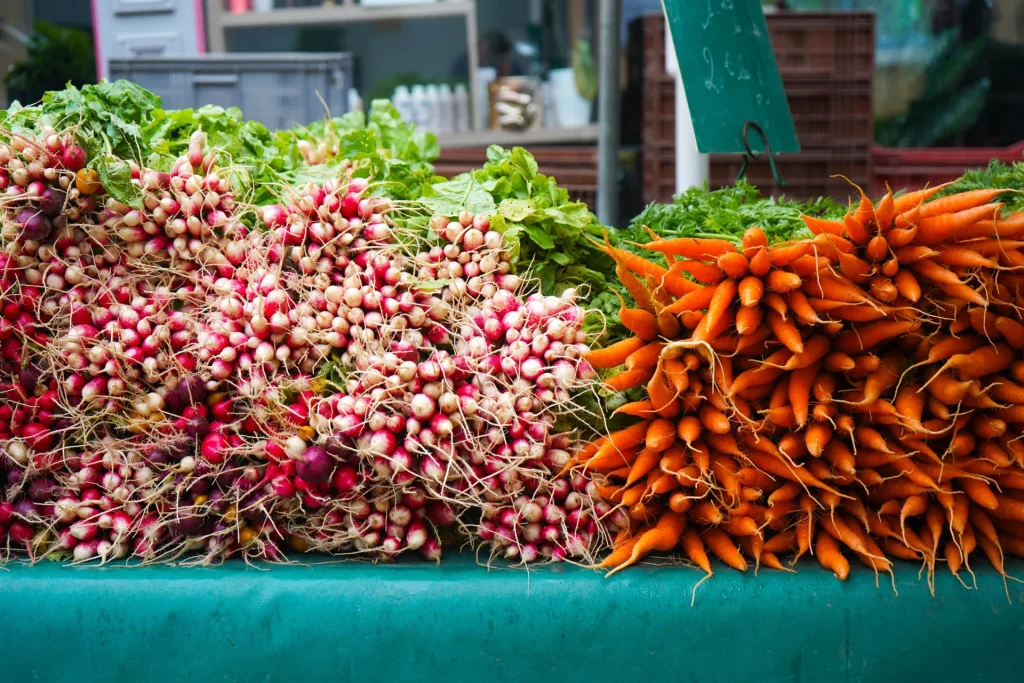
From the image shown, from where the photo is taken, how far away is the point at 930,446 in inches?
72.7

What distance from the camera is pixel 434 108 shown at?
5.48m

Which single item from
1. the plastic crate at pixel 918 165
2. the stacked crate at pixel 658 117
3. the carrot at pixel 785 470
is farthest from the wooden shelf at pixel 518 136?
the carrot at pixel 785 470

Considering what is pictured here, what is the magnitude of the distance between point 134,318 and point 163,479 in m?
0.39

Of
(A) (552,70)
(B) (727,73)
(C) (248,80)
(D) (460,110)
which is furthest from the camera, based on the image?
(A) (552,70)

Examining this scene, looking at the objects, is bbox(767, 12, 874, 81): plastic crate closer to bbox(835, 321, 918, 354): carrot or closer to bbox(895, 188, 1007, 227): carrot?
bbox(895, 188, 1007, 227): carrot

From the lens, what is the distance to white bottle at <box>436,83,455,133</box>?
5.50m

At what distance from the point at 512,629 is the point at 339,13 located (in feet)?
16.4

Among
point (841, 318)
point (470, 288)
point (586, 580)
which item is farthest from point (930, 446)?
point (470, 288)

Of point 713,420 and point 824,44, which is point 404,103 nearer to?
point 824,44

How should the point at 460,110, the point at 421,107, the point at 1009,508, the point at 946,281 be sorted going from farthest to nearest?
the point at 460,110 → the point at 421,107 → the point at 1009,508 → the point at 946,281

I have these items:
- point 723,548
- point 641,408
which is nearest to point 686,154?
point 641,408

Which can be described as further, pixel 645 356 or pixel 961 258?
pixel 645 356

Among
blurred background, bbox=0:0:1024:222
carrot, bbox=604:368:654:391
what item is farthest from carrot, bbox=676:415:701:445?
blurred background, bbox=0:0:1024:222

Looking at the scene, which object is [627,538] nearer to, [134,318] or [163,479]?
[163,479]
